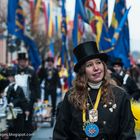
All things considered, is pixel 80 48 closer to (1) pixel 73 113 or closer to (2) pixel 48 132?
(1) pixel 73 113

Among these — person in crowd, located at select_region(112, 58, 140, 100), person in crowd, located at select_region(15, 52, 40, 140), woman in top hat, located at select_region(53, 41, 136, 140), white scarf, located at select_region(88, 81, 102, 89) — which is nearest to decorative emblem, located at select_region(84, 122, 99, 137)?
woman in top hat, located at select_region(53, 41, 136, 140)

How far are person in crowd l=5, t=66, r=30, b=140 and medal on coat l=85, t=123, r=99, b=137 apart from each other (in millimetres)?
5834

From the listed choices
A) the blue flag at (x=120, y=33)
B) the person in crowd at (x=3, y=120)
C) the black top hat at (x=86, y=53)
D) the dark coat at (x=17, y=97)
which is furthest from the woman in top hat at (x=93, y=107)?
the blue flag at (x=120, y=33)

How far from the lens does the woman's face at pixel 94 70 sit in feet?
15.4

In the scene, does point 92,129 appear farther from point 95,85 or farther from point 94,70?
point 94,70

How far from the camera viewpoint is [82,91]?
4770mm

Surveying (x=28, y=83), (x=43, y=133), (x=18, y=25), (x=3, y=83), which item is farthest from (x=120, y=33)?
(x=3, y=83)

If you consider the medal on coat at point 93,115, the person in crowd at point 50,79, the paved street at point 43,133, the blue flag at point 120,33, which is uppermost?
the blue flag at point 120,33

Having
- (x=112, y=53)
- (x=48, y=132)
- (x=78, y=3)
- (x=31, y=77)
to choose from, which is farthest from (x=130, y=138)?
(x=78, y=3)

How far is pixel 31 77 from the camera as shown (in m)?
11.9

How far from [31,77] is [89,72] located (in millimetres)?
7279

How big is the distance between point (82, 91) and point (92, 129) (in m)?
Result: 0.36

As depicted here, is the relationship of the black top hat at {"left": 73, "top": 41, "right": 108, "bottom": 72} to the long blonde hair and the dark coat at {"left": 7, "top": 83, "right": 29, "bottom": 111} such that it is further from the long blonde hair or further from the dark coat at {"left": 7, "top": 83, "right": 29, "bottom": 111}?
the dark coat at {"left": 7, "top": 83, "right": 29, "bottom": 111}

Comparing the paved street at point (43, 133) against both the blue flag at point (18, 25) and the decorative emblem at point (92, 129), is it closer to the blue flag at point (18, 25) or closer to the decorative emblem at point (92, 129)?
the blue flag at point (18, 25)
